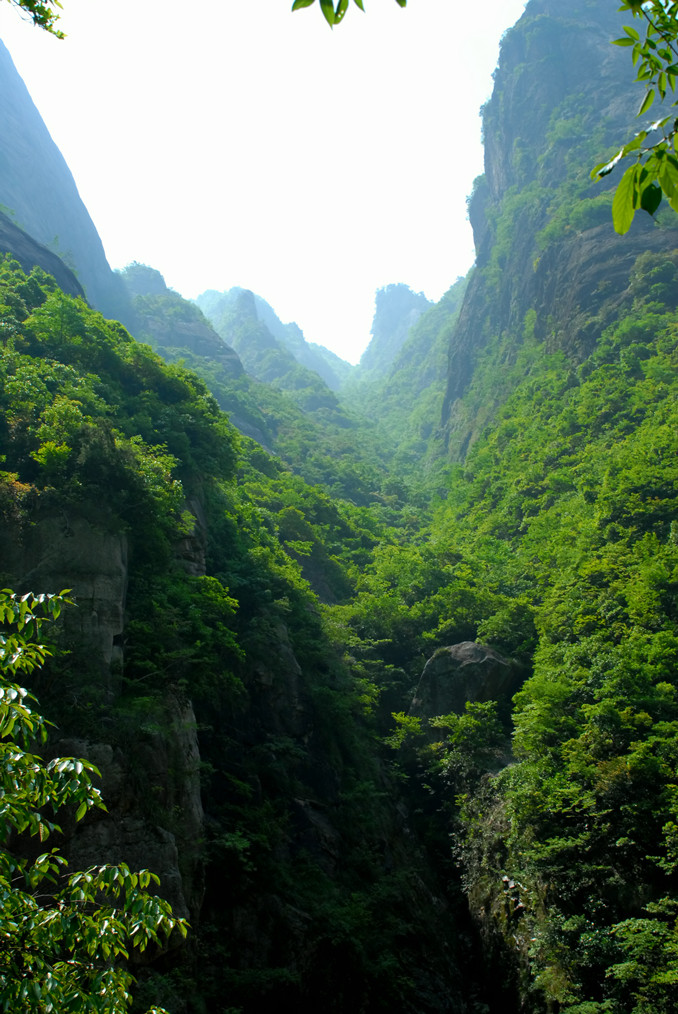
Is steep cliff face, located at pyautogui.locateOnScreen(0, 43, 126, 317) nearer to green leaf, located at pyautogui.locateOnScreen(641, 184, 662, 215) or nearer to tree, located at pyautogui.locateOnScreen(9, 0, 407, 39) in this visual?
tree, located at pyautogui.locateOnScreen(9, 0, 407, 39)

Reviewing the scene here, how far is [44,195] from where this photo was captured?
55031mm

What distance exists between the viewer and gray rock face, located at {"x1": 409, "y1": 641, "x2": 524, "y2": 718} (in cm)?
2022

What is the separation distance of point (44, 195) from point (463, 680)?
179ft

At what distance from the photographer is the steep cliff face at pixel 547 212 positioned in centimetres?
4097

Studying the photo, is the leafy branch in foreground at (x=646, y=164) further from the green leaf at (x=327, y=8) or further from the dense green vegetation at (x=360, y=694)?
the dense green vegetation at (x=360, y=694)

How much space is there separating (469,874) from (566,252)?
40.5m

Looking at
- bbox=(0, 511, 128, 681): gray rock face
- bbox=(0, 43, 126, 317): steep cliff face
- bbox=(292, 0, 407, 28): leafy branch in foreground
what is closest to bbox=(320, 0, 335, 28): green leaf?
bbox=(292, 0, 407, 28): leafy branch in foreground

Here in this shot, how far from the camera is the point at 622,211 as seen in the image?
6.97 ft

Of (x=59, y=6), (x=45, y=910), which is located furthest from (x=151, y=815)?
(x=59, y=6)

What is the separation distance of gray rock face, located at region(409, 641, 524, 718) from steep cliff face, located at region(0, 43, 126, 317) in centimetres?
4287

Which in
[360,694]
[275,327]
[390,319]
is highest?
[390,319]

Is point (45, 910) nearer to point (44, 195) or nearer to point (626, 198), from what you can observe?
point (626, 198)

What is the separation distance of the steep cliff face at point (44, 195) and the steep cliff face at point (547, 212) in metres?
33.0

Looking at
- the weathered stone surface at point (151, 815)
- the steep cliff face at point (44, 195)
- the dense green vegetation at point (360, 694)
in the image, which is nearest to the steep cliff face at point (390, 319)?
the steep cliff face at point (44, 195)
